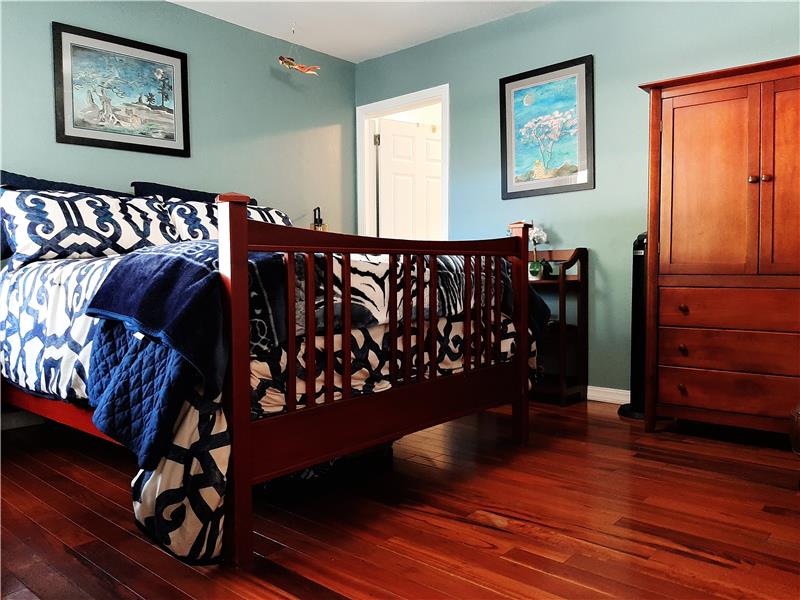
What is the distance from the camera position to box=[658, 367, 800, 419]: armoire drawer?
235 cm

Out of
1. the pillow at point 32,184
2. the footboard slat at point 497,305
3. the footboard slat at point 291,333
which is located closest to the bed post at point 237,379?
the footboard slat at point 291,333

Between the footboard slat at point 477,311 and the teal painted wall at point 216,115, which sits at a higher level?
the teal painted wall at point 216,115

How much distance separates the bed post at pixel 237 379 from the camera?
55.4 inches

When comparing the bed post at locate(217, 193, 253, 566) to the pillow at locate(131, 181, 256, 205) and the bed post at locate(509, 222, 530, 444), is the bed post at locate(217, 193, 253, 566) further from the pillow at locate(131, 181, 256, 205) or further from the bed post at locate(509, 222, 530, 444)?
the pillow at locate(131, 181, 256, 205)

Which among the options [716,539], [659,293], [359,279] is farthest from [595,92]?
[716,539]

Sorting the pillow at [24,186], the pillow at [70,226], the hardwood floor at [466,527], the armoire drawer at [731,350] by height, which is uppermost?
the pillow at [24,186]

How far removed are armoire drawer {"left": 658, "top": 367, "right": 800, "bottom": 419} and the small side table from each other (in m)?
0.64

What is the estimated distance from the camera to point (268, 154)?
12.8 ft

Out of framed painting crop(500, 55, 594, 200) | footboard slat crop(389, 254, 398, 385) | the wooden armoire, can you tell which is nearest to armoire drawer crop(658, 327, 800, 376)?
the wooden armoire

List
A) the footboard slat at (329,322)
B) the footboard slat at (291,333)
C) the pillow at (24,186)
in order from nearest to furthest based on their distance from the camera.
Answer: the footboard slat at (291,333), the footboard slat at (329,322), the pillow at (24,186)

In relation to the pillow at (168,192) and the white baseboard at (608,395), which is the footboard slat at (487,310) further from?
the pillow at (168,192)

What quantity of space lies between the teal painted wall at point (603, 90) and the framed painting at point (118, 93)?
159 cm

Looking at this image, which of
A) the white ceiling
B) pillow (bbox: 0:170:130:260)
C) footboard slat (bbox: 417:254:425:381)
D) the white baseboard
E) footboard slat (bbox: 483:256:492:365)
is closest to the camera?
footboard slat (bbox: 417:254:425:381)

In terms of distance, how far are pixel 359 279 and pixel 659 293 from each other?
4.87ft
